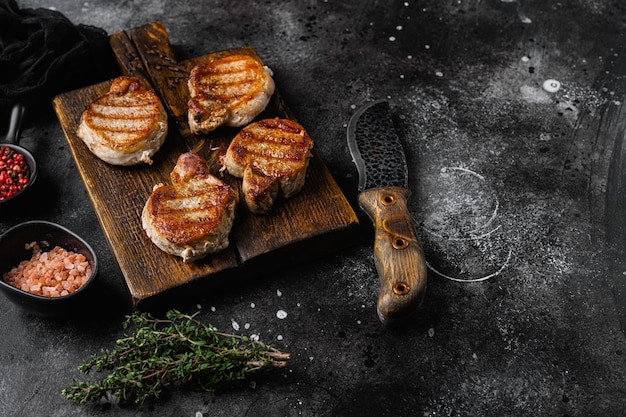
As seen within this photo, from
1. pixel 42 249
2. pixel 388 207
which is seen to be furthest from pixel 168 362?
pixel 388 207

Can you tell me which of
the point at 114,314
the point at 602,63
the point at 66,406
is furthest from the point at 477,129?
the point at 66,406

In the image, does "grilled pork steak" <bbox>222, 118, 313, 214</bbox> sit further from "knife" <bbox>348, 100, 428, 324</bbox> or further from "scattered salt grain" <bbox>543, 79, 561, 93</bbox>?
"scattered salt grain" <bbox>543, 79, 561, 93</bbox>

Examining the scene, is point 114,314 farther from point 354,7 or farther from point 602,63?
point 602,63

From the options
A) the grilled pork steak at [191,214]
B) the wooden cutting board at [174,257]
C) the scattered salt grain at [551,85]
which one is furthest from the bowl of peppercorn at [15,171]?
the scattered salt grain at [551,85]

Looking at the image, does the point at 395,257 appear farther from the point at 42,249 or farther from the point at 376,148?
the point at 42,249

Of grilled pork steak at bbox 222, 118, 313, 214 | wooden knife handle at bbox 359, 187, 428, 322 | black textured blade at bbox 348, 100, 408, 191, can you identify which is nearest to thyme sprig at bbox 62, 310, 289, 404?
wooden knife handle at bbox 359, 187, 428, 322

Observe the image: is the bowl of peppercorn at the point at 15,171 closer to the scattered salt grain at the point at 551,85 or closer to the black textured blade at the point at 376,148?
the black textured blade at the point at 376,148
